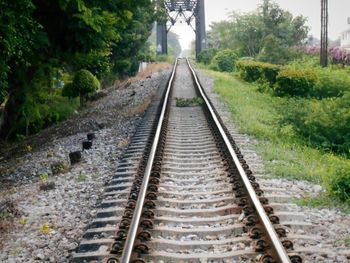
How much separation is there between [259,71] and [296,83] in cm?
578

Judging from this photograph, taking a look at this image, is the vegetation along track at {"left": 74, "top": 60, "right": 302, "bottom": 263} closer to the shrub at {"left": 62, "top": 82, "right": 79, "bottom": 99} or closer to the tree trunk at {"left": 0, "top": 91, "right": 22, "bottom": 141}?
the tree trunk at {"left": 0, "top": 91, "right": 22, "bottom": 141}

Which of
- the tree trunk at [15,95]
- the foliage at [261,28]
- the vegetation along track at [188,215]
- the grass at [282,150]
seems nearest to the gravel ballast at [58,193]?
the vegetation along track at [188,215]

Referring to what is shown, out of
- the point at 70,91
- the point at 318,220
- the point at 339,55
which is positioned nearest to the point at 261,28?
the point at 339,55

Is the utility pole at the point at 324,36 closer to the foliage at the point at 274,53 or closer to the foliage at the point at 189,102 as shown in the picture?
the foliage at the point at 274,53

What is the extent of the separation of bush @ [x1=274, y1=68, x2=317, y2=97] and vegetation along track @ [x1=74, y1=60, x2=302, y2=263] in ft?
34.0

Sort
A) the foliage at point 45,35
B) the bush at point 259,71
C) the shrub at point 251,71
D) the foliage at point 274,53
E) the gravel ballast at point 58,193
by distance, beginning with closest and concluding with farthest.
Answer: the gravel ballast at point 58,193 < the foliage at point 45,35 < the bush at point 259,71 < the shrub at point 251,71 < the foliage at point 274,53

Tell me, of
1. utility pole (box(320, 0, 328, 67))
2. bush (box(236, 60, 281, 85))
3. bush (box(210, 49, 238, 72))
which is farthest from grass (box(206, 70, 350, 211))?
bush (box(210, 49, 238, 72))

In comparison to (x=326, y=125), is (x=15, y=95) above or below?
above

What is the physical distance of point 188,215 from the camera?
5.61 meters

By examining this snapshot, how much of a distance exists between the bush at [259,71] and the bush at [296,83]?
201 centimetres

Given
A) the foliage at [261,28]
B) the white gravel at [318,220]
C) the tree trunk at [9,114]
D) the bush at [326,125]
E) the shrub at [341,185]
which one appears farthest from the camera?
the foliage at [261,28]

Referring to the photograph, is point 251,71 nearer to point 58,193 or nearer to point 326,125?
point 326,125

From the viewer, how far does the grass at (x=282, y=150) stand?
7.21m

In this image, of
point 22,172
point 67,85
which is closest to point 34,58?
point 22,172
